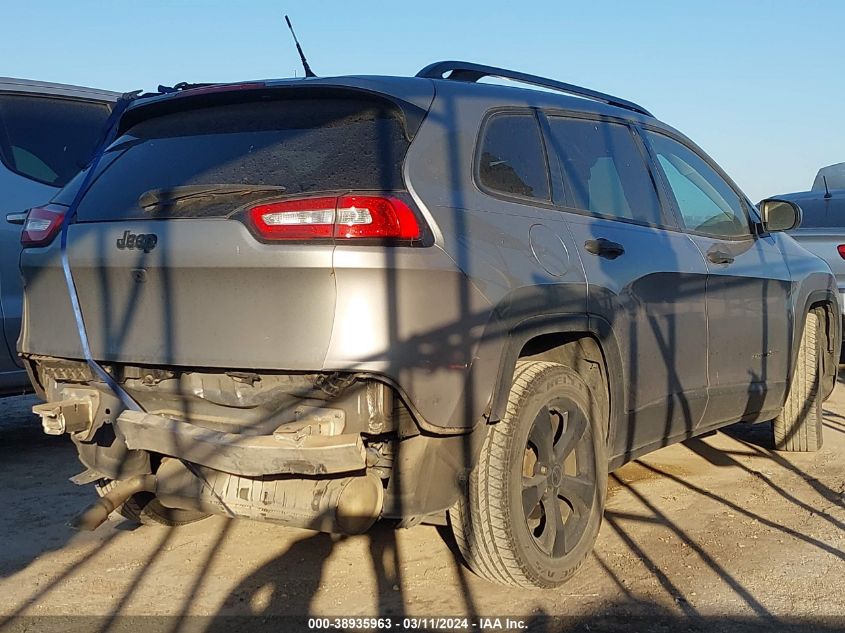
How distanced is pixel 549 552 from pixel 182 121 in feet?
7.02

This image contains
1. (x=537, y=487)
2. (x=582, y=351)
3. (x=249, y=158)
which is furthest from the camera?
(x=582, y=351)

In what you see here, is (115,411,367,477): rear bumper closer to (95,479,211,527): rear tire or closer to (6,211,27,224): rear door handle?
(95,479,211,527): rear tire

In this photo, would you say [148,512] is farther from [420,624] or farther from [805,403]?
[805,403]

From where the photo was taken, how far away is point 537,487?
362cm

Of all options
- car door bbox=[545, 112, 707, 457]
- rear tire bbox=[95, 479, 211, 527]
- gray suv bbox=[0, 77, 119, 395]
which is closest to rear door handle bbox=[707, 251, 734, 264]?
car door bbox=[545, 112, 707, 457]

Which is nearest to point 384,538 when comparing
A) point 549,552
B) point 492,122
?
point 549,552

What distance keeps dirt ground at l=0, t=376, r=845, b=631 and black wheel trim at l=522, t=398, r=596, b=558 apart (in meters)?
0.19

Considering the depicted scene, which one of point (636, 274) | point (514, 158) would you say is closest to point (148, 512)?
point (514, 158)

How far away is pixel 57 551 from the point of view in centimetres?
416

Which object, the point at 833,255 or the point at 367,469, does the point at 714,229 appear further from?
the point at 833,255

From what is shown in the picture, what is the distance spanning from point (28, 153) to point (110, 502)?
2.96 m

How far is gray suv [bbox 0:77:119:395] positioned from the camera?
17.1ft

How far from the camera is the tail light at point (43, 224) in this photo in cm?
359

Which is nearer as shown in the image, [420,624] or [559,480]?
[420,624]
